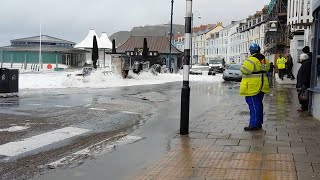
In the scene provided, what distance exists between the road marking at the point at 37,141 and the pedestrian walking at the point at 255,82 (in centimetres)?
342

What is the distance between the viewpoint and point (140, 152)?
723 cm

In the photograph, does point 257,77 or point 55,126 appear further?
point 55,126

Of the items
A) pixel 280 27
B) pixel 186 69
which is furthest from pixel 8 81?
pixel 280 27

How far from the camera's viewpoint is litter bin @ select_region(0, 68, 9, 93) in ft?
57.4

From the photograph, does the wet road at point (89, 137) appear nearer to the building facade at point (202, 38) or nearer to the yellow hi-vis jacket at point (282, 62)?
the yellow hi-vis jacket at point (282, 62)

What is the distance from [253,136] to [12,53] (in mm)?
63470

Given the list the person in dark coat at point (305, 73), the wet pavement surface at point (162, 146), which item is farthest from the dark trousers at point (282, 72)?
the person in dark coat at point (305, 73)

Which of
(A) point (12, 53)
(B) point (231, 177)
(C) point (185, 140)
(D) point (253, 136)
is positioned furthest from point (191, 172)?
(A) point (12, 53)

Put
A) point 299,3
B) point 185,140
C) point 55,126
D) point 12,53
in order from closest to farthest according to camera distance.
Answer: point 185,140
point 55,126
point 299,3
point 12,53

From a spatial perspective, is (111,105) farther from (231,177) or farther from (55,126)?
(231,177)

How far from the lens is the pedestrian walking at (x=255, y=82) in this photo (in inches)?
347

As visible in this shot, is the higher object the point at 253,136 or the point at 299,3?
the point at 299,3

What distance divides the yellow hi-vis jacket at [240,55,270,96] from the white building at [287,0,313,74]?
6044mm

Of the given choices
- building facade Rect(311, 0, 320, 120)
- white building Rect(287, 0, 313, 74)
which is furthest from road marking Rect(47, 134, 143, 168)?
white building Rect(287, 0, 313, 74)
